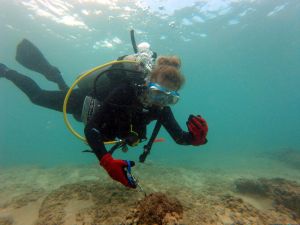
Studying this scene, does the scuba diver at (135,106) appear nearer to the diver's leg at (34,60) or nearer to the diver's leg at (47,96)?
the diver's leg at (47,96)

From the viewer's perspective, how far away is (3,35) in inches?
1095

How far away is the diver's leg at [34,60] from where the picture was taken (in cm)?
746

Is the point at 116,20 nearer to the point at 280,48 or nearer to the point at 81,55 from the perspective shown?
the point at 81,55

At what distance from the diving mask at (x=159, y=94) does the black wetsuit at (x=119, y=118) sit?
10.3 inches

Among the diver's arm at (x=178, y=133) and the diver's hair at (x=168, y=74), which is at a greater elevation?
the diver's hair at (x=168, y=74)

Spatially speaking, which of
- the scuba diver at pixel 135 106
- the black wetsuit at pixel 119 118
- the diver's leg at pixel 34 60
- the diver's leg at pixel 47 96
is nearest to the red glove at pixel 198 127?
the scuba diver at pixel 135 106

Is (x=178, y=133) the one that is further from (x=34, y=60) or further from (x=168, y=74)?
(x=34, y=60)

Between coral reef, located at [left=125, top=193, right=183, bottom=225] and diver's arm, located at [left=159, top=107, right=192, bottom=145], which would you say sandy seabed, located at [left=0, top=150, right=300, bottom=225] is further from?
diver's arm, located at [left=159, top=107, right=192, bottom=145]

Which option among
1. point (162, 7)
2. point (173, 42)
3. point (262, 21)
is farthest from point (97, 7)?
point (262, 21)

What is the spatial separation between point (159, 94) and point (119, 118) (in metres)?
0.86

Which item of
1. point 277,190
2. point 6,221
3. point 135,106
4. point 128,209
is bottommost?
point 6,221

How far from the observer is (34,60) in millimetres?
7535

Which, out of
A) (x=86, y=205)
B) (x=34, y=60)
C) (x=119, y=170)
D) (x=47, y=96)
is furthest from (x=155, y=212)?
(x=34, y=60)

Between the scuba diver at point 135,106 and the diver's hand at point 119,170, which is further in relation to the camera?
the scuba diver at point 135,106
